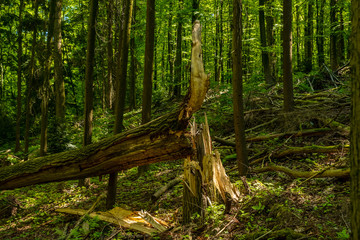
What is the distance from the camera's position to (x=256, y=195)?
17.1 feet

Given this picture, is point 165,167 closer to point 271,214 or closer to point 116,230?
point 116,230

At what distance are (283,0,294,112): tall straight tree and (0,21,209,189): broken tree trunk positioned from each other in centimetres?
536

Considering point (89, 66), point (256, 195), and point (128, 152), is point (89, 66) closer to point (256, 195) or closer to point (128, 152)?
point (128, 152)

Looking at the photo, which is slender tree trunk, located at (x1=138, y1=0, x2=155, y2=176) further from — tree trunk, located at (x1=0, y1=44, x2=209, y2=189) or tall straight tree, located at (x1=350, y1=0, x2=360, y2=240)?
tall straight tree, located at (x1=350, y1=0, x2=360, y2=240)

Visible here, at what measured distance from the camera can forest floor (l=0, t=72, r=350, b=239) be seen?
421 cm

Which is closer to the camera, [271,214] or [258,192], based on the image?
[271,214]

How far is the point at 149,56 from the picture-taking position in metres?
8.37

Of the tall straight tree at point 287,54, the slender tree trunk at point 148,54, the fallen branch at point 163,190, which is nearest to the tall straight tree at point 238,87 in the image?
the fallen branch at point 163,190

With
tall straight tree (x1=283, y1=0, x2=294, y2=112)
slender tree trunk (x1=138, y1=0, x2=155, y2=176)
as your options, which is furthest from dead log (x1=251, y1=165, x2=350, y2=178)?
slender tree trunk (x1=138, y1=0, x2=155, y2=176)

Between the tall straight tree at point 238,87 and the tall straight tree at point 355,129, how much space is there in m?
4.25

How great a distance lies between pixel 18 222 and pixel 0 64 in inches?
795

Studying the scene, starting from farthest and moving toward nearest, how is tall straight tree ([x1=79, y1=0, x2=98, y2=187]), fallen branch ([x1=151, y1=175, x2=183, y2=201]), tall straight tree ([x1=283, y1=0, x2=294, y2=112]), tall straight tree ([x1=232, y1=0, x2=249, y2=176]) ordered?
tall straight tree ([x1=283, y1=0, x2=294, y2=112])
tall straight tree ([x1=79, y1=0, x2=98, y2=187])
fallen branch ([x1=151, y1=175, x2=183, y2=201])
tall straight tree ([x1=232, y1=0, x2=249, y2=176])

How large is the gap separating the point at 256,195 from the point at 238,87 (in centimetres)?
252

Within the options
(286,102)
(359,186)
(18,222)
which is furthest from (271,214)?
(18,222)
